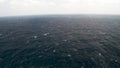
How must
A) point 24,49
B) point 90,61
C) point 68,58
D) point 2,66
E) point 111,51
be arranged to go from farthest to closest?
point 24,49
point 111,51
point 68,58
point 90,61
point 2,66

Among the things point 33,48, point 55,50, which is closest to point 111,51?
point 55,50

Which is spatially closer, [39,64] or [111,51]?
[39,64]

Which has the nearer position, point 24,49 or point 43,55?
point 43,55

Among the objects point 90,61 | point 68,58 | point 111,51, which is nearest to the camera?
point 90,61

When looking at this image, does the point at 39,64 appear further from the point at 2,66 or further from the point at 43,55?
the point at 2,66

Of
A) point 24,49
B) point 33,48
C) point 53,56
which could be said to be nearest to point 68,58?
point 53,56

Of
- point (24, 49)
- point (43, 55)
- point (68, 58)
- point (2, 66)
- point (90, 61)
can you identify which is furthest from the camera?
point (24, 49)

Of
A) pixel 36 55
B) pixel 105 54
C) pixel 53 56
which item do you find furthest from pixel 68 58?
pixel 105 54

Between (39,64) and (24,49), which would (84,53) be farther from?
(24,49)

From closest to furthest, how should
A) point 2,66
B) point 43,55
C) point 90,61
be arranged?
1. point 2,66
2. point 90,61
3. point 43,55
